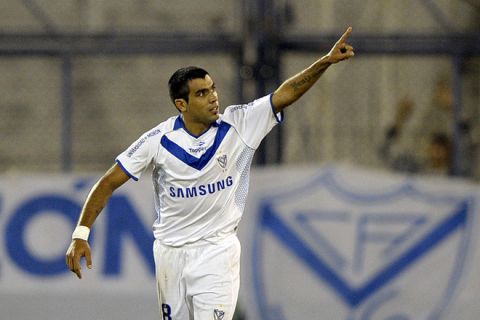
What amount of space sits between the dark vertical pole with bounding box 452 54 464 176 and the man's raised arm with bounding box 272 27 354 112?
12.7 ft

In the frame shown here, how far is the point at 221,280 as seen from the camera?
758 centimetres

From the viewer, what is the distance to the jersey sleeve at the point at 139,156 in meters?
7.64

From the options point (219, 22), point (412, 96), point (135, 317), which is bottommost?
→ point (135, 317)

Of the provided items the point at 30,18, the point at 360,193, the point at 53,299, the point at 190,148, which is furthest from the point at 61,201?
the point at 190,148

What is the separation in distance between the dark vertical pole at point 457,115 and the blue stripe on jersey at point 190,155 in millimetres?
4044

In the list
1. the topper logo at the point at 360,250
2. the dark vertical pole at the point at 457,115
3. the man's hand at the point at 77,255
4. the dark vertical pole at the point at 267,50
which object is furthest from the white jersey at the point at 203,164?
the dark vertical pole at the point at 457,115

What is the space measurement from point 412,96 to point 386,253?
151 centimetres

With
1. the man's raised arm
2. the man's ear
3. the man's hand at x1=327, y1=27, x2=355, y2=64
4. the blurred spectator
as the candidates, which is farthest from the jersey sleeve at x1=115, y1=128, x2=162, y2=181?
the blurred spectator

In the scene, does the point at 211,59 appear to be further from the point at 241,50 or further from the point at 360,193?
the point at 360,193

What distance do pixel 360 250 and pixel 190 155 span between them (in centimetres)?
349

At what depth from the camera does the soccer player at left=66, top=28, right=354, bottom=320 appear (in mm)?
7578

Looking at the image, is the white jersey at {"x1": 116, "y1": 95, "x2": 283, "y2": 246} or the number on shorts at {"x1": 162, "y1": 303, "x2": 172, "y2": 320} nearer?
the white jersey at {"x1": 116, "y1": 95, "x2": 283, "y2": 246}

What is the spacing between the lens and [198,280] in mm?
7602

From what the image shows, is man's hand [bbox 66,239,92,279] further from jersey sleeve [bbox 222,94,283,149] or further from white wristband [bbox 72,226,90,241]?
jersey sleeve [bbox 222,94,283,149]
